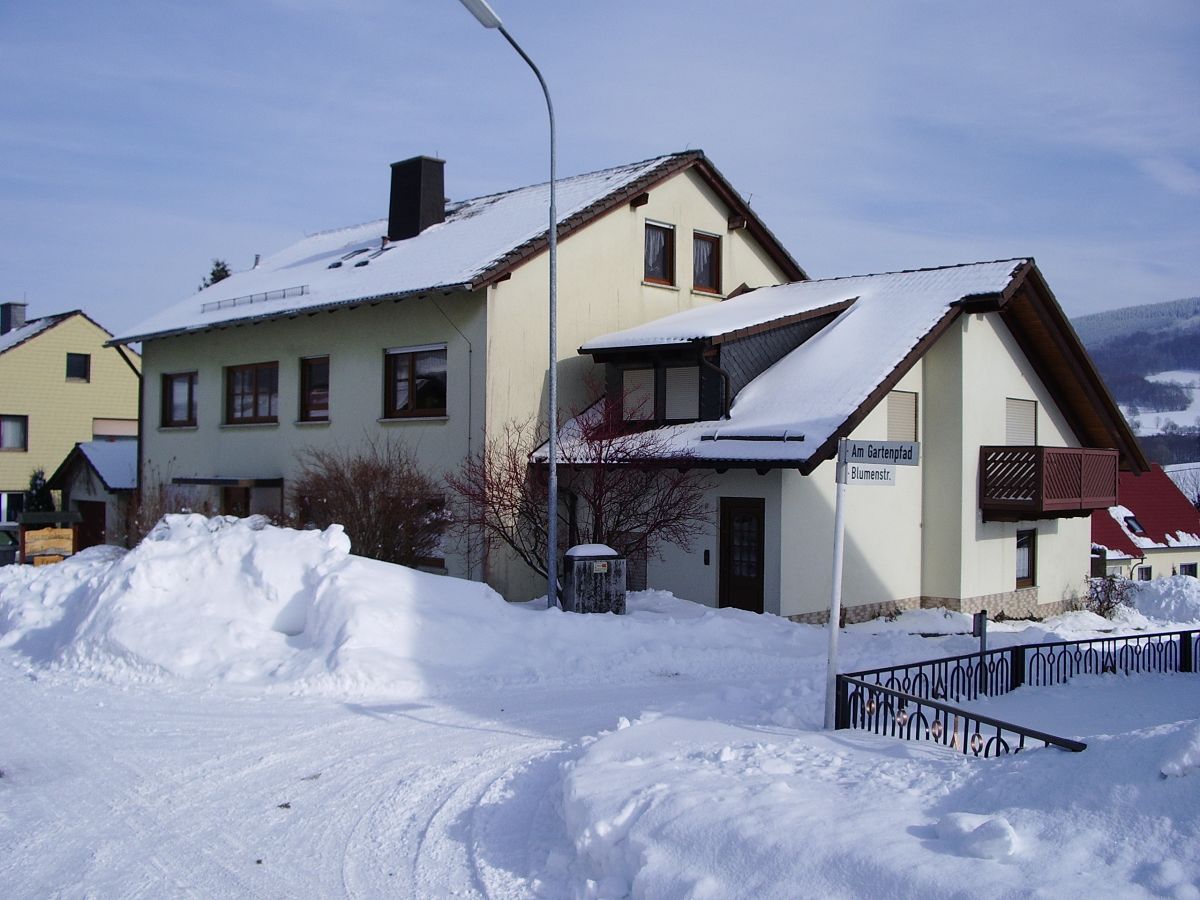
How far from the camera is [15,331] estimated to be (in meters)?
45.7

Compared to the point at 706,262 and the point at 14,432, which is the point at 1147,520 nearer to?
the point at 706,262

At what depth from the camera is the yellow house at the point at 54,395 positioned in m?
41.8

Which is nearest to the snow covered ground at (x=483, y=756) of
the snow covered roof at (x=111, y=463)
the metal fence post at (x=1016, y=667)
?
the metal fence post at (x=1016, y=667)

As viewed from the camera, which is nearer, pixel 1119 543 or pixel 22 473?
pixel 1119 543

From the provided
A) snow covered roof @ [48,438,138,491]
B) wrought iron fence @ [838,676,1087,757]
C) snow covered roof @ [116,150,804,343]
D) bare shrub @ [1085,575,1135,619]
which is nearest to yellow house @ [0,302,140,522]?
snow covered roof @ [48,438,138,491]

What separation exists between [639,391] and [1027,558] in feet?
29.7

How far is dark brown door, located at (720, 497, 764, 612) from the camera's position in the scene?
18281mm

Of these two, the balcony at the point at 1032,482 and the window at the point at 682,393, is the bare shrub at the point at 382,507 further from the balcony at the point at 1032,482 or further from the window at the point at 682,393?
the balcony at the point at 1032,482

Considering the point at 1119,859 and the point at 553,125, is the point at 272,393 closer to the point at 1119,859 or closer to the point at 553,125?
the point at 553,125

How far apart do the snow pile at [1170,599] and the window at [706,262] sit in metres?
12.5

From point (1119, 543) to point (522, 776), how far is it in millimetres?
36374

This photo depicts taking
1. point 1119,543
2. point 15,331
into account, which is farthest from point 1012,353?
point 15,331

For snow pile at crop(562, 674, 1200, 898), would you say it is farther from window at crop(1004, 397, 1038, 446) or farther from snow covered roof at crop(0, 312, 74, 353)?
snow covered roof at crop(0, 312, 74, 353)

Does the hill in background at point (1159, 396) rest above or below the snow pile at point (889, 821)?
above
